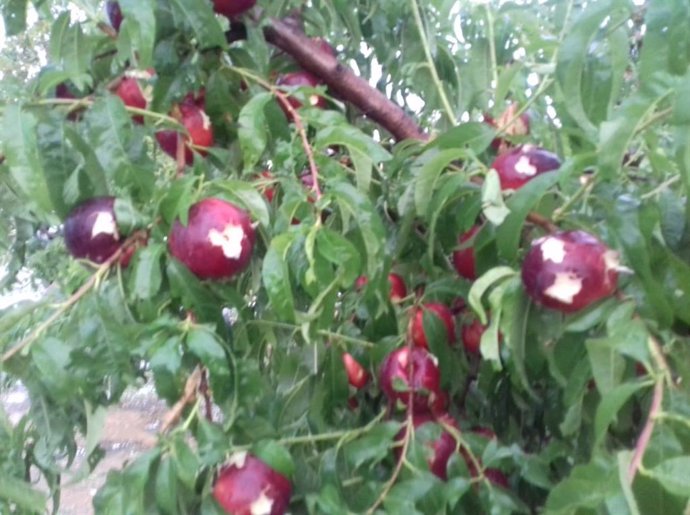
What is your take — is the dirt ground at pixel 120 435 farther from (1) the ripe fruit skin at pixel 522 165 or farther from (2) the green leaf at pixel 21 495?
(1) the ripe fruit skin at pixel 522 165

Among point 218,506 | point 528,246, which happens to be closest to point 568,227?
point 528,246

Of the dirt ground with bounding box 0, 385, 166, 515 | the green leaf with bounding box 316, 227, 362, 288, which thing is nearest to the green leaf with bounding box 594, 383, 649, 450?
the green leaf with bounding box 316, 227, 362, 288

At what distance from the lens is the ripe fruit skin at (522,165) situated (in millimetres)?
477

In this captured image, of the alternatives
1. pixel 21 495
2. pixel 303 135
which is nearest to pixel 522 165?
pixel 303 135

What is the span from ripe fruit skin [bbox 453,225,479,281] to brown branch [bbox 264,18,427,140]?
0.38 feet

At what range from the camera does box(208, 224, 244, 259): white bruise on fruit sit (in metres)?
0.44

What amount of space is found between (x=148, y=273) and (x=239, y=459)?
13cm

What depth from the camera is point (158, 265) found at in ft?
1.43

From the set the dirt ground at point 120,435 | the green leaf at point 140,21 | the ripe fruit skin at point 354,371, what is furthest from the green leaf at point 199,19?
the dirt ground at point 120,435

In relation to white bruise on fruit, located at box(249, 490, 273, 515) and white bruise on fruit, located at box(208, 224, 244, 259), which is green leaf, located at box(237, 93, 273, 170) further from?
white bruise on fruit, located at box(249, 490, 273, 515)

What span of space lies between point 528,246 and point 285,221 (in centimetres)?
14

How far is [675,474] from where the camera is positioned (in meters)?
0.31

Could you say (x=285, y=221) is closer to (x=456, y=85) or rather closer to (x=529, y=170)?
(x=529, y=170)

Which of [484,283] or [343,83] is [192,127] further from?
[484,283]
